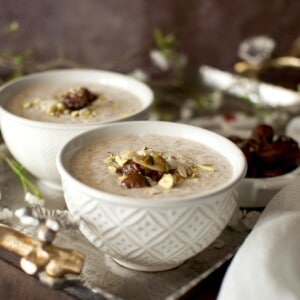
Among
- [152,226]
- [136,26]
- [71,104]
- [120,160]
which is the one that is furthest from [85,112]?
[136,26]

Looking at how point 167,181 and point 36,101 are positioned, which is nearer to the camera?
point 167,181

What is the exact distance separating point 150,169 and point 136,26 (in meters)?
1.01

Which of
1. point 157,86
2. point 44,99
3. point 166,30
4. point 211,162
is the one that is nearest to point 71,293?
point 211,162

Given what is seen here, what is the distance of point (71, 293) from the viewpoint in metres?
0.70

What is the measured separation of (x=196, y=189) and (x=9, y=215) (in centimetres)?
27

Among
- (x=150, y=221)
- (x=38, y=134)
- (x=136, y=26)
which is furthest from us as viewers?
(x=136, y=26)

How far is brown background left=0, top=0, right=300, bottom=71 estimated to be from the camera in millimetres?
1620

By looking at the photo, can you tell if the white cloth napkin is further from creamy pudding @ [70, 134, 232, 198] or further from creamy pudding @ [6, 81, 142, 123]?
creamy pudding @ [6, 81, 142, 123]

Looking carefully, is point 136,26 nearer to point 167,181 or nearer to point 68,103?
point 68,103

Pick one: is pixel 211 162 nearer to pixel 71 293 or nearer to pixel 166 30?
pixel 71 293

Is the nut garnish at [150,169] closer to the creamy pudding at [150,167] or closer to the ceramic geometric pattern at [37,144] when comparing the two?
the creamy pudding at [150,167]

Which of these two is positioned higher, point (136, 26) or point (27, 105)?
point (27, 105)

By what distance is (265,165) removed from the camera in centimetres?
92

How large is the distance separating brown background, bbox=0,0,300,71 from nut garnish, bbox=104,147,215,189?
897 mm
